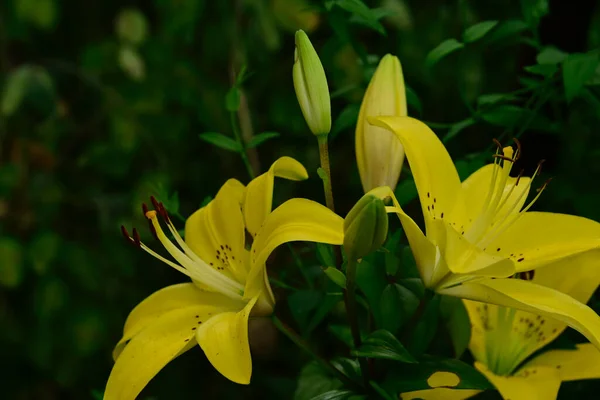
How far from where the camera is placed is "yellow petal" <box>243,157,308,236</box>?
0.40 m

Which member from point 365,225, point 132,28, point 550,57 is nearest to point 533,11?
point 550,57

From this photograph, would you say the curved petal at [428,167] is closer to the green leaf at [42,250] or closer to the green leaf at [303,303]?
the green leaf at [303,303]

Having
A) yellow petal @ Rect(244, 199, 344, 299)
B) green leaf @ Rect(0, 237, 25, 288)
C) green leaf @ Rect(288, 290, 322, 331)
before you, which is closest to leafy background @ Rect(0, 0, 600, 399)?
green leaf @ Rect(0, 237, 25, 288)

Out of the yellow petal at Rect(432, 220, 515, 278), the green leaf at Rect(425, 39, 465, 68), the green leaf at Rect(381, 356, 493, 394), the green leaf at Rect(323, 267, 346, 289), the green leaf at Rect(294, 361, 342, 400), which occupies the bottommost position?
the green leaf at Rect(294, 361, 342, 400)

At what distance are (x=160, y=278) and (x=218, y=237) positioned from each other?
0.90 m

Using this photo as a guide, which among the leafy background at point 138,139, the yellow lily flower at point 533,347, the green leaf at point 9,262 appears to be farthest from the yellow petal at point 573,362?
the green leaf at point 9,262

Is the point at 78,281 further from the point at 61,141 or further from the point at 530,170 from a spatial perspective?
the point at 530,170

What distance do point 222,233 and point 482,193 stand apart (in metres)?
0.15

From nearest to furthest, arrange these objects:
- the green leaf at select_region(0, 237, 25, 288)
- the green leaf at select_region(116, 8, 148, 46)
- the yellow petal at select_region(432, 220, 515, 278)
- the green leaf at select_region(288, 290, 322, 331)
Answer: the yellow petal at select_region(432, 220, 515, 278) < the green leaf at select_region(288, 290, 322, 331) < the green leaf at select_region(0, 237, 25, 288) < the green leaf at select_region(116, 8, 148, 46)

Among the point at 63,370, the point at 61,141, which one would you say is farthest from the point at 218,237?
the point at 61,141

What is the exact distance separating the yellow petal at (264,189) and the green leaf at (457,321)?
12 cm

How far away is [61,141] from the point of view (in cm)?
137

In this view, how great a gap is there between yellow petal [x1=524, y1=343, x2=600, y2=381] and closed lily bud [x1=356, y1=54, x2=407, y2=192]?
14cm

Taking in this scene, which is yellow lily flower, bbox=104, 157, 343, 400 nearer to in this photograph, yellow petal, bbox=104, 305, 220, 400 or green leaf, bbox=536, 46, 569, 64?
yellow petal, bbox=104, 305, 220, 400
